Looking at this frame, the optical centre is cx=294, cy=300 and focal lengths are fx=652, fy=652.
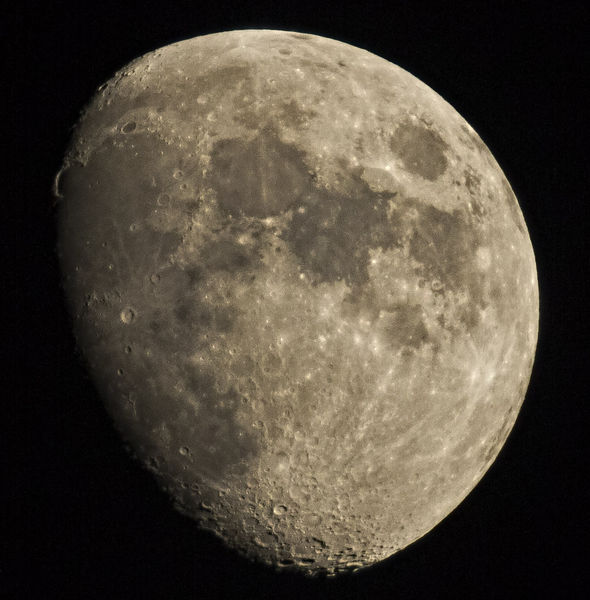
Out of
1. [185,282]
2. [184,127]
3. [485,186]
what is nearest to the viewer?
[185,282]

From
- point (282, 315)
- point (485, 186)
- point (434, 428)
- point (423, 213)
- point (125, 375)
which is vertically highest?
point (485, 186)

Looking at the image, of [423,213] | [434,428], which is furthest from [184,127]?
[434,428]

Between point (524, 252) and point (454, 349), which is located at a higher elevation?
point (524, 252)

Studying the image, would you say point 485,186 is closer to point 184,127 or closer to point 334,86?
point 334,86

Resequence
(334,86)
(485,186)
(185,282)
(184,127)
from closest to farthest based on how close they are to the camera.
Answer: (185,282)
(184,127)
(334,86)
(485,186)

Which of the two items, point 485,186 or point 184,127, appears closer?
point 184,127

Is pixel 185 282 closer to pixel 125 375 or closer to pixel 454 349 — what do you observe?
pixel 125 375
